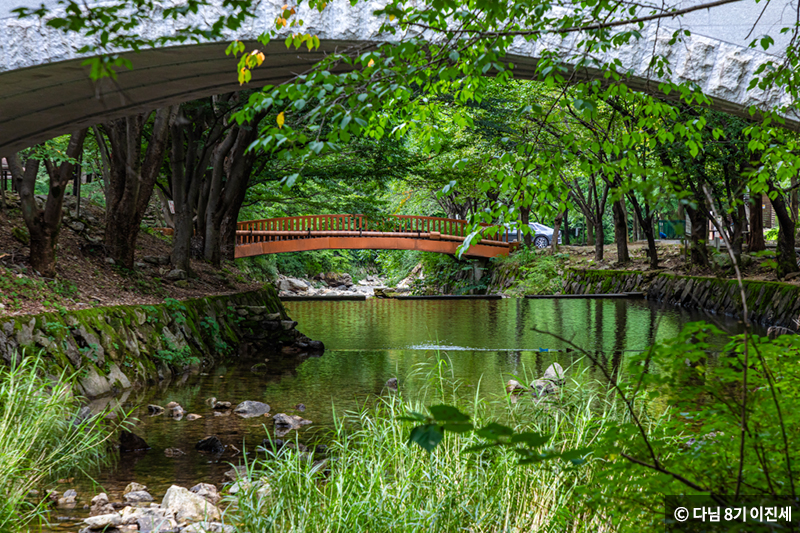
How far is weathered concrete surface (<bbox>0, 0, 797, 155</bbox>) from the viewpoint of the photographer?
388cm

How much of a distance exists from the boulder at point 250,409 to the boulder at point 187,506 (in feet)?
6.12

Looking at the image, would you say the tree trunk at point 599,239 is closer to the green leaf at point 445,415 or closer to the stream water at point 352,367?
the stream water at point 352,367

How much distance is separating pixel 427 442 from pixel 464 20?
198 centimetres

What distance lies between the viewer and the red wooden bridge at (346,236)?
17719 millimetres

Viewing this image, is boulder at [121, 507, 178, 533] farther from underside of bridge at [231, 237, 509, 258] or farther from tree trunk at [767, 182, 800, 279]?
underside of bridge at [231, 237, 509, 258]

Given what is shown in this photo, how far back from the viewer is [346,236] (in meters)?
19.4

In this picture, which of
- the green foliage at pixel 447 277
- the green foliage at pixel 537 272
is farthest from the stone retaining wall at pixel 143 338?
the green foliage at pixel 447 277

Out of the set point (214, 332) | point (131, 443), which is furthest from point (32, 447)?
point (214, 332)

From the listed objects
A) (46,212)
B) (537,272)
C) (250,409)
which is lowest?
(250,409)

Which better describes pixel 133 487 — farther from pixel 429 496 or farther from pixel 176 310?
pixel 176 310

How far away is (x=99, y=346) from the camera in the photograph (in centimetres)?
518

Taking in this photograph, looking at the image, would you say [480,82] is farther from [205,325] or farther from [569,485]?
[205,325]

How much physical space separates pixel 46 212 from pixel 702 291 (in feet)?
34.6

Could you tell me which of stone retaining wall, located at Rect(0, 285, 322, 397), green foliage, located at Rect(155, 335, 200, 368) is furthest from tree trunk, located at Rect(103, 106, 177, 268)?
green foliage, located at Rect(155, 335, 200, 368)
